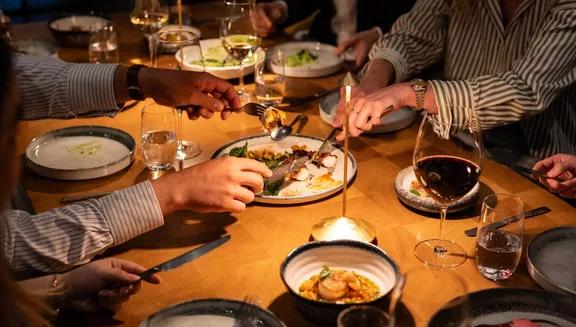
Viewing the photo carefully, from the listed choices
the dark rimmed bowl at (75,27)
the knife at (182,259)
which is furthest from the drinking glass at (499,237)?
the dark rimmed bowl at (75,27)

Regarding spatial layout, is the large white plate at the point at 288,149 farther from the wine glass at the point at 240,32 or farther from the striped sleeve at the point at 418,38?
the striped sleeve at the point at 418,38

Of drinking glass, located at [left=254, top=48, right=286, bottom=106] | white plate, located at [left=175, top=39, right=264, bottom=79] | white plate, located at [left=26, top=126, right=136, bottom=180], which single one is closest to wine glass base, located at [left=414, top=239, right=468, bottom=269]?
white plate, located at [left=26, top=126, right=136, bottom=180]

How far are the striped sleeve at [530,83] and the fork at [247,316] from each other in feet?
3.99

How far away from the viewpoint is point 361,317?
1185 millimetres

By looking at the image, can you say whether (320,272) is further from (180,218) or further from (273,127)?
(273,127)

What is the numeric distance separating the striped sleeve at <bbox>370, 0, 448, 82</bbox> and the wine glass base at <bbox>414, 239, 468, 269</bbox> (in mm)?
1183

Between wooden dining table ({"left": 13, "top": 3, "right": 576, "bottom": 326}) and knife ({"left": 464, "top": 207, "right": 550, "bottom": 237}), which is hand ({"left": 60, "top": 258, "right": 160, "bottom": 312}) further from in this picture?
knife ({"left": 464, "top": 207, "right": 550, "bottom": 237})

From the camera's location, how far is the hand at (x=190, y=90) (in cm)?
218

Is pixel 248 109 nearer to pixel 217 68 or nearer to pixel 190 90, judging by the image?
pixel 190 90

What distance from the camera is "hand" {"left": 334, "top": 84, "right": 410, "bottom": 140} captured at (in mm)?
2154

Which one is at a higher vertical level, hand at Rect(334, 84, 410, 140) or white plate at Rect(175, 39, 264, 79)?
hand at Rect(334, 84, 410, 140)

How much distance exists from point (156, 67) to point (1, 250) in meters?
1.22

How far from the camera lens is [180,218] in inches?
70.2

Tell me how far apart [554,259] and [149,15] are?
6.58 ft
